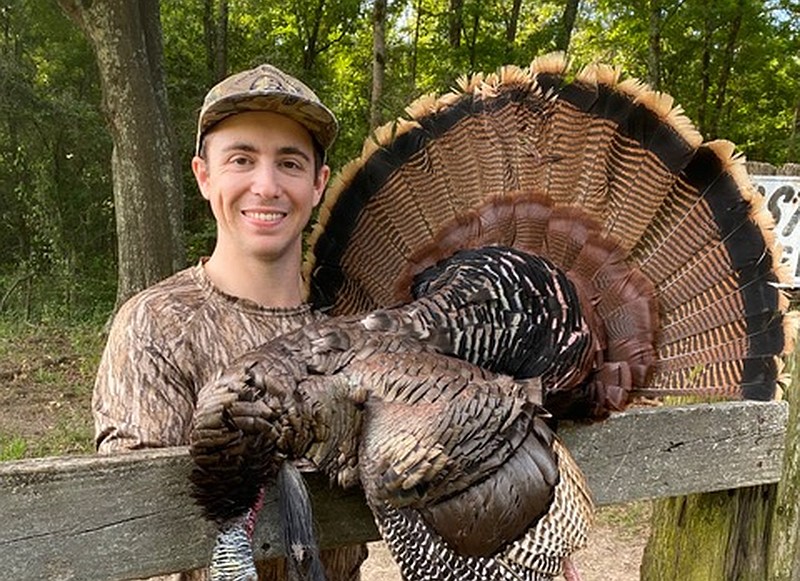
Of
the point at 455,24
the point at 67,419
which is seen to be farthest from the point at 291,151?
the point at 455,24

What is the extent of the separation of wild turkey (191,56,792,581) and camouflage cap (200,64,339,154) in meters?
0.31

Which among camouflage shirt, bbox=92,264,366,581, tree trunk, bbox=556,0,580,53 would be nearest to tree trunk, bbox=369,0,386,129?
tree trunk, bbox=556,0,580,53

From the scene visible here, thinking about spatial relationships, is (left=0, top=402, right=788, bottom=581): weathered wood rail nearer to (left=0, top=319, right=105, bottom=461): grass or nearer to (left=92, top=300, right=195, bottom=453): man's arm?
(left=92, top=300, right=195, bottom=453): man's arm

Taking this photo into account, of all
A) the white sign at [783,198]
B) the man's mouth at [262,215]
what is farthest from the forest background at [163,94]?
the white sign at [783,198]

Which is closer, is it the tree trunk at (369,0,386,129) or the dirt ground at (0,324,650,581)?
the dirt ground at (0,324,650,581)

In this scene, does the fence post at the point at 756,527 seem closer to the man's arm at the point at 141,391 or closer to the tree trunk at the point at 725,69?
the man's arm at the point at 141,391

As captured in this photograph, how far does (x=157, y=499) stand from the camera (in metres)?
1.45

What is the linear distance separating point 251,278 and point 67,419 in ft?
17.8

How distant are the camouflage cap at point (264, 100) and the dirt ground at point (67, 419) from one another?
2216 mm

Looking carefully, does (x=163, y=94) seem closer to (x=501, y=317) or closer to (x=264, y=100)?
(x=264, y=100)

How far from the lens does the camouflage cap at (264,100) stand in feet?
5.88

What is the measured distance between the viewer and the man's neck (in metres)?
1.92

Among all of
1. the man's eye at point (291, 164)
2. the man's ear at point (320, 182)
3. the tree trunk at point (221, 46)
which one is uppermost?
the tree trunk at point (221, 46)

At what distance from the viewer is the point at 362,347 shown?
5.40 ft
